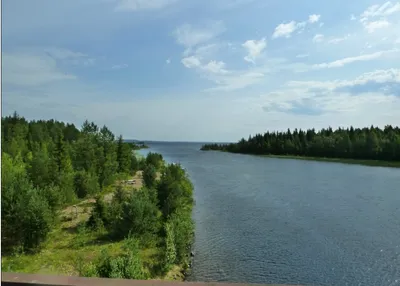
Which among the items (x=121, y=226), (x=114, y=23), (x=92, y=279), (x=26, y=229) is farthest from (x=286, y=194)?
(x=92, y=279)

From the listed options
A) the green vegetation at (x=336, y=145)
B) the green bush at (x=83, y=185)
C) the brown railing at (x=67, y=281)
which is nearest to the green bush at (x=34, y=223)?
the green bush at (x=83, y=185)

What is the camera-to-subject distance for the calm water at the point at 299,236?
1262 centimetres

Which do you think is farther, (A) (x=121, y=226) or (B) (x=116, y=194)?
(B) (x=116, y=194)

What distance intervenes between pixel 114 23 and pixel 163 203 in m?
15.0

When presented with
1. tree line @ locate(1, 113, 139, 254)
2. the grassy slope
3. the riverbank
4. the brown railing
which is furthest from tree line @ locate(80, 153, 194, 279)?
the brown railing

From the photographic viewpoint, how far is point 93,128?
47219mm

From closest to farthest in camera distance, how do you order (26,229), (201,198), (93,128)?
1. (26,229)
2. (201,198)
3. (93,128)

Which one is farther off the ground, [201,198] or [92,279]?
[92,279]

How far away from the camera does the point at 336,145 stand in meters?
70.6

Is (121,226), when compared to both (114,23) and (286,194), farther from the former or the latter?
(286,194)

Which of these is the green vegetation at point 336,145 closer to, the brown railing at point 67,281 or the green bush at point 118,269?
the green bush at point 118,269

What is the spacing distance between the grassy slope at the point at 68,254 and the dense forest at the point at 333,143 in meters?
55.6

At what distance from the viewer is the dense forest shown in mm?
60875

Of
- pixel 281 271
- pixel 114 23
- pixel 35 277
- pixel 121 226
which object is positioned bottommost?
pixel 281 271
